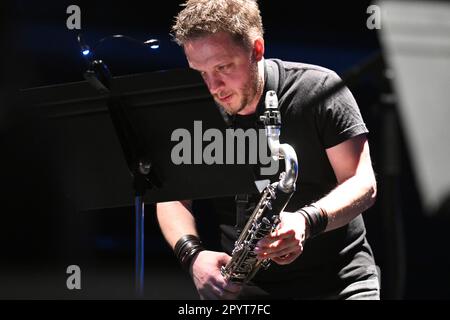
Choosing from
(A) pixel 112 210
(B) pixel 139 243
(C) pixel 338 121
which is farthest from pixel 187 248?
(A) pixel 112 210

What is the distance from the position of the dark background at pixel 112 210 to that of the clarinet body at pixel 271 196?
1.12 m

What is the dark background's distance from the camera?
3.29 m

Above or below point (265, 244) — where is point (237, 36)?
above

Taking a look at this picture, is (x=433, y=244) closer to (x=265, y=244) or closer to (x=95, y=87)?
(x=265, y=244)

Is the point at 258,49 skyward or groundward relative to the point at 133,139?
skyward

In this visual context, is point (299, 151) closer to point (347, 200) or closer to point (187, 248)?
point (347, 200)

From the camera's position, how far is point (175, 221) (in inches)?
94.9

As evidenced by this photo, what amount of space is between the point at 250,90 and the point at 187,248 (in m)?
0.55

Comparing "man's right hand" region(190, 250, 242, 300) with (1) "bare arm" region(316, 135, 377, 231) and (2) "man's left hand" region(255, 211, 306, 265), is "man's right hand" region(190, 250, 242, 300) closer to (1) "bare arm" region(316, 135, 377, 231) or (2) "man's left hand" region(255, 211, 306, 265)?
(2) "man's left hand" region(255, 211, 306, 265)

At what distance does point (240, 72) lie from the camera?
2.17m
